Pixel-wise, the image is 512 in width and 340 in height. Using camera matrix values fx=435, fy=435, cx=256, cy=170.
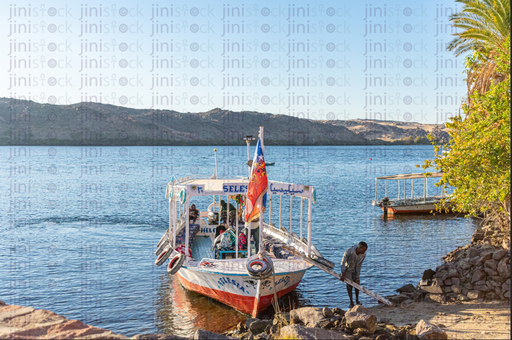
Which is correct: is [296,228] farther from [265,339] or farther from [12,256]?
[265,339]

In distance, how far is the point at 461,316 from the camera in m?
11.1

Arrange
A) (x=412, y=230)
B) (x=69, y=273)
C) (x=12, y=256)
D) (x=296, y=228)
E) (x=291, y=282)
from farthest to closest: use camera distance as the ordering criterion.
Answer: (x=296, y=228) < (x=412, y=230) < (x=12, y=256) < (x=69, y=273) < (x=291, y=282)

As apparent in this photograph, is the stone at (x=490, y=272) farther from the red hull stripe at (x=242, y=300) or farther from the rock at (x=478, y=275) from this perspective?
the red hull stripe at (x=242, y=300)

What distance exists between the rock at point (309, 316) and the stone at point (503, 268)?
556 cm

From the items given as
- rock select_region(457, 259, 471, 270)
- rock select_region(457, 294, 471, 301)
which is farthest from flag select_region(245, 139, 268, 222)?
rock select_region(457, 259, 471, 270)

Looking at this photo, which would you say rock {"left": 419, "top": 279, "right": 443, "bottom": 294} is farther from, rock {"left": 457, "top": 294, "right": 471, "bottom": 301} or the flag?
the flag

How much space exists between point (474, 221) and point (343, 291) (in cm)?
1939

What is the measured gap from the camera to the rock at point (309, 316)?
1077 centimetres

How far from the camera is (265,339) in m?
9.80

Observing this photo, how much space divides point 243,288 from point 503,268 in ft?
25.0

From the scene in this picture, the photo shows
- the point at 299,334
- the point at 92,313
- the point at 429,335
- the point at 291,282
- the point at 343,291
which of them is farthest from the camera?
the point at 343,291

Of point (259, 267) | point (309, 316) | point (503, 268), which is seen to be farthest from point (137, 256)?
point (503, 268)

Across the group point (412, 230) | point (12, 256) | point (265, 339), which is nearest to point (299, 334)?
point (265, 339)

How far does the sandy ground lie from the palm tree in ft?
28.5
